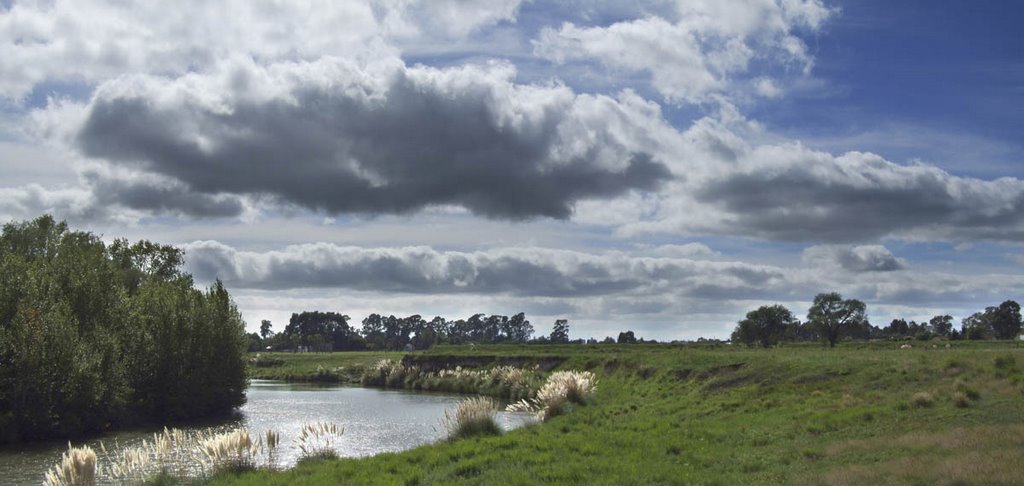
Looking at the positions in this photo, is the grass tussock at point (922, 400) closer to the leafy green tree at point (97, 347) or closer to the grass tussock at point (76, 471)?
the grass tussock at point (76, 471)

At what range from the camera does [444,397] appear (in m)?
69.9

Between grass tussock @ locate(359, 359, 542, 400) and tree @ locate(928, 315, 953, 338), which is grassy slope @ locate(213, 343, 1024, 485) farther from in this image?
tree @ locate(928, 315, 953, 338)

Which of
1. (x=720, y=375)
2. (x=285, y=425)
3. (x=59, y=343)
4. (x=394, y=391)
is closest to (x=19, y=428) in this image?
(x=59, y=343)

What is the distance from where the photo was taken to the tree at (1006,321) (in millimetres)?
139125

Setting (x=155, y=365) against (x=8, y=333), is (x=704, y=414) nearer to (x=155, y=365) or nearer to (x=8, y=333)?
(x=8, y=333)

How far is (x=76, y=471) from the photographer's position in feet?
61.4

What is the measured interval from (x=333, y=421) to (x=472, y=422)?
19666 mm

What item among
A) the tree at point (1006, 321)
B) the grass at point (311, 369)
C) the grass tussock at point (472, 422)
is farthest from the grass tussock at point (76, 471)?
the tree at point (1006, 321)

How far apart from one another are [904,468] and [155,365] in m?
46.4

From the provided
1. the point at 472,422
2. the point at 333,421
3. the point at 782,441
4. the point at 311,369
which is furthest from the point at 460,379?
the point at 782,441

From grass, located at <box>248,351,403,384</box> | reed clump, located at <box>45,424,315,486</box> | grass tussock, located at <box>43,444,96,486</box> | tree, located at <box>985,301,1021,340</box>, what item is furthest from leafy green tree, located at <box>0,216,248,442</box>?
tree, located at <box>985,301,1021,340</box>

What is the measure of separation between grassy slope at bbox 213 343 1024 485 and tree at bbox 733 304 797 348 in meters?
95.2

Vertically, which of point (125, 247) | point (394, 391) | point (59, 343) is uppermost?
point (125, 247)

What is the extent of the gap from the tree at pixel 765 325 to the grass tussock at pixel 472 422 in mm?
108178
